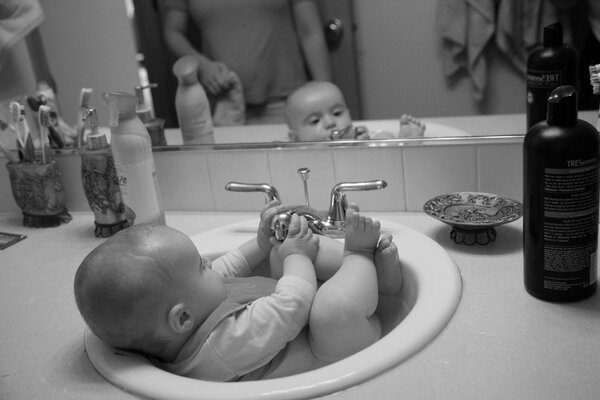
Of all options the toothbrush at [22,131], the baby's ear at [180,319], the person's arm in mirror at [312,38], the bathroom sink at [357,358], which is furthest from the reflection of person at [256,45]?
the baby's ear at [180,319]

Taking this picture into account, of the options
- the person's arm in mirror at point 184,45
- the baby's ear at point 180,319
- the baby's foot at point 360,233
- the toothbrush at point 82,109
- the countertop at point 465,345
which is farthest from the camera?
the toothbrush at point 82,109

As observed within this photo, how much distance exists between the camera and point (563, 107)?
0.74 m

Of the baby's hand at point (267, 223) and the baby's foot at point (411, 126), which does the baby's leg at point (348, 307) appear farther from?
the baby's foot at point (411, 126)

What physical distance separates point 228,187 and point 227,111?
22cm

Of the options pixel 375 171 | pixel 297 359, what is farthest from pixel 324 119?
pixel 297 359

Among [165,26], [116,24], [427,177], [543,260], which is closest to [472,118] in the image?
[427,177]

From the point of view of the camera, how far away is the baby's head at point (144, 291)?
0.77 m

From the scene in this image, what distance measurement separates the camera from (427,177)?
1171 mm

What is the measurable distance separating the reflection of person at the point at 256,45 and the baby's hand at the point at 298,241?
34 centimetres

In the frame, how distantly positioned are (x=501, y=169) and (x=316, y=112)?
1.18ft

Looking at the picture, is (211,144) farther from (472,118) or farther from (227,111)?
(472,118)

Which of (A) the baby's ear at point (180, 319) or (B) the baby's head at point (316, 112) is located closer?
(A) the baby's ear at point (180, 319)

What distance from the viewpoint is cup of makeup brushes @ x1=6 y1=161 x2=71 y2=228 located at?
4.29 feet

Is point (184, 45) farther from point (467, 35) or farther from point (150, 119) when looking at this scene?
point (467, 35)
